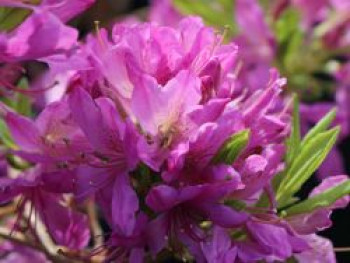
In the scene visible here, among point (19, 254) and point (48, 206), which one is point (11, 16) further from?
point (19, 254)

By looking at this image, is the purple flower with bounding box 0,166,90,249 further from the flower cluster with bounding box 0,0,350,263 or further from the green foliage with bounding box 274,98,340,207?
the green foliage with bounding box 274,98,340,207

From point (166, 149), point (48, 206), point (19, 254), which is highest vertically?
point (166, 149)

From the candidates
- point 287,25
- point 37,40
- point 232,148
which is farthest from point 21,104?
point 287,25

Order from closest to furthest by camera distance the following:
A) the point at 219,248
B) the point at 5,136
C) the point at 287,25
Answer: the point at 219,248 < the point at 5,136 < the point at 287,25

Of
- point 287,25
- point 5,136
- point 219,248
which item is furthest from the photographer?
point 287,25

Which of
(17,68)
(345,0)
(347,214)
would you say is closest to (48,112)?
(17,68)

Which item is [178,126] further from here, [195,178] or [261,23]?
[261,23]

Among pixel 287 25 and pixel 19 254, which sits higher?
pixel 287 25

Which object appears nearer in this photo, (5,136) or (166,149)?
(166,149)

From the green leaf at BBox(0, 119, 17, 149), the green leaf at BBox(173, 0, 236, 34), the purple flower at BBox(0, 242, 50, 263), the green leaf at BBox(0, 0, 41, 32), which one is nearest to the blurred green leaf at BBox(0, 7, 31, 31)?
the green leaf at BBox(0, 0, 41, 32)
